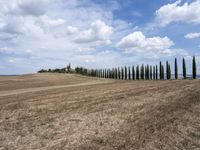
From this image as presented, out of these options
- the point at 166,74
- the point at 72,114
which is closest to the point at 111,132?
the point at 72,114

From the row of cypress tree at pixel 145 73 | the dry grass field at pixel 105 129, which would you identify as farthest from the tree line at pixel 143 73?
the dry grass field at pixel 105 129

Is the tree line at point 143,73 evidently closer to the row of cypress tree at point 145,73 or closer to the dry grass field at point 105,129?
the row of cypress tree at point 145,73

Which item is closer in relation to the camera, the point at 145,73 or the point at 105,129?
the point at 105,129

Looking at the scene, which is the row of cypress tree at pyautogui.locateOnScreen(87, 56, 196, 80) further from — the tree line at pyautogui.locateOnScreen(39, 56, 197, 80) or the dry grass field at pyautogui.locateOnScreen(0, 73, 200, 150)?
the dry grass field at pyautogui.locateOnScreen(0, 73, 200, 150)

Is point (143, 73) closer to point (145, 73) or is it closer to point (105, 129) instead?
point (145, 73)

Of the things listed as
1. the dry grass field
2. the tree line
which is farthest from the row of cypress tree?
the dry grass field

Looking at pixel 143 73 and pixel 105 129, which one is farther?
pixel 143 73

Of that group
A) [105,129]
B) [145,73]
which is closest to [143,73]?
[145,73]

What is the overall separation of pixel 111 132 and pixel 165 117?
8.90 ft

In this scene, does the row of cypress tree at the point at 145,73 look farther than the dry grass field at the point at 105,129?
Yes

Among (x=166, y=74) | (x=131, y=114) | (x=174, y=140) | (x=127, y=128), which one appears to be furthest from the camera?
(x=166, y=74)

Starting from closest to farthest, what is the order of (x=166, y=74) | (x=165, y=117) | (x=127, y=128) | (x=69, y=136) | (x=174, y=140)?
(x=174, y=140) < (x=69, y=136) < (x=127, y=128) < (x=165, y=117) < (x=166, y=74)

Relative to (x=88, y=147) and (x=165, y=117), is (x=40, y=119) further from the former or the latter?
(x=165, y=117)

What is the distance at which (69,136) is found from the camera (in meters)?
7.03
